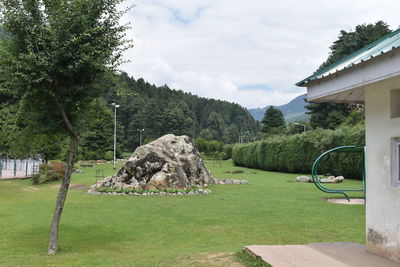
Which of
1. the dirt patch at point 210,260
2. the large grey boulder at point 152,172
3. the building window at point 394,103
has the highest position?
the building window at point 394,103

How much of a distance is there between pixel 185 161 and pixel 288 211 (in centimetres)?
1132

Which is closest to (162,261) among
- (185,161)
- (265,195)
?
(265,195)

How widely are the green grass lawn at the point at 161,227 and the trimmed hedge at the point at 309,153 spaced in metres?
12.8

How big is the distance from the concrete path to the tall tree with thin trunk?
4.56m

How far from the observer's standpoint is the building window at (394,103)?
5957 millimetres

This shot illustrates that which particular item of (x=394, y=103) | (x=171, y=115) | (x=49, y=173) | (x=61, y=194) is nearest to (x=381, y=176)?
(x=394, y=103)

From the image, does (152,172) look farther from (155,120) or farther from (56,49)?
(155,120)

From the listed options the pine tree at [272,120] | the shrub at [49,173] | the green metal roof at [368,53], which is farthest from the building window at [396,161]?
the pine tree at [272,120]

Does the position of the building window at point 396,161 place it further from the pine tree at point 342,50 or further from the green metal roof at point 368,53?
the pine tree at point 342,50

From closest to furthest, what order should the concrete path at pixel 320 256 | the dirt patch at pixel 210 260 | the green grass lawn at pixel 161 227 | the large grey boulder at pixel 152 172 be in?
the concrete path at pixel 320 256 → the dirt patch at pixel 210 260 → the green grass lawn at pixel 161 227 → the large grey boulder at pixel 152 172

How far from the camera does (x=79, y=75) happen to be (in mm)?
8914

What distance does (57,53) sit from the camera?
8.18 metres

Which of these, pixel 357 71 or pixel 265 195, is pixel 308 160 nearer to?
pixel 265 195

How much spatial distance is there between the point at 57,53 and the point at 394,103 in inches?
243
